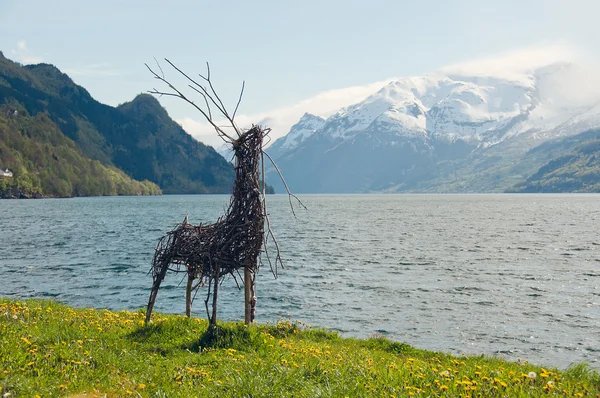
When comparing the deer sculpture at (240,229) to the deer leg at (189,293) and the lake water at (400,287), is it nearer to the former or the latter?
the deer leg at (189,293)

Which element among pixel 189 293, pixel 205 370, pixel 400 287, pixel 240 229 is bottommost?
pixel 400 287

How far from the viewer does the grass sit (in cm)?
→ 1058

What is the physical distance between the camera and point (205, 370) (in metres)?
12.7

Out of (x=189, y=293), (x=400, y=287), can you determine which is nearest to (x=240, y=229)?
(x=189, y=293)

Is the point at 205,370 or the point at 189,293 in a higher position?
the point at 189,293

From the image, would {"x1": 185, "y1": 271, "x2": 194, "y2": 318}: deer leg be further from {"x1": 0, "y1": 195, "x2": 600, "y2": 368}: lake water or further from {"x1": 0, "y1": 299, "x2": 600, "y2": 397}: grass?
{"x1": 0, "y1": 195, "x2": 600, "y2": 368}: lake water

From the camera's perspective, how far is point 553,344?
2684cm

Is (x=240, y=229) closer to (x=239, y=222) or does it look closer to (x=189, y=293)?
(x=239, y=222)

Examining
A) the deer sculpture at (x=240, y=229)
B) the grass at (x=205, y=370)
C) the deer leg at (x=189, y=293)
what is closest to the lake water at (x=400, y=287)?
the deer leg at (x=189, y=293)

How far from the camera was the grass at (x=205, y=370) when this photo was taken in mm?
10578

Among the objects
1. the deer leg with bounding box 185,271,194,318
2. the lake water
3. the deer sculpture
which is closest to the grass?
the deer sculpture

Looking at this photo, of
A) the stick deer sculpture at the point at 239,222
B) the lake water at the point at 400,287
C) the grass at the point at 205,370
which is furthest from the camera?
the lake water at the point at 400,287

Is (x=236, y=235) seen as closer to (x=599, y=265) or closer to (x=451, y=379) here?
(x=451, y=379)

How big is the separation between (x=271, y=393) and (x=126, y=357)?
4.81m
